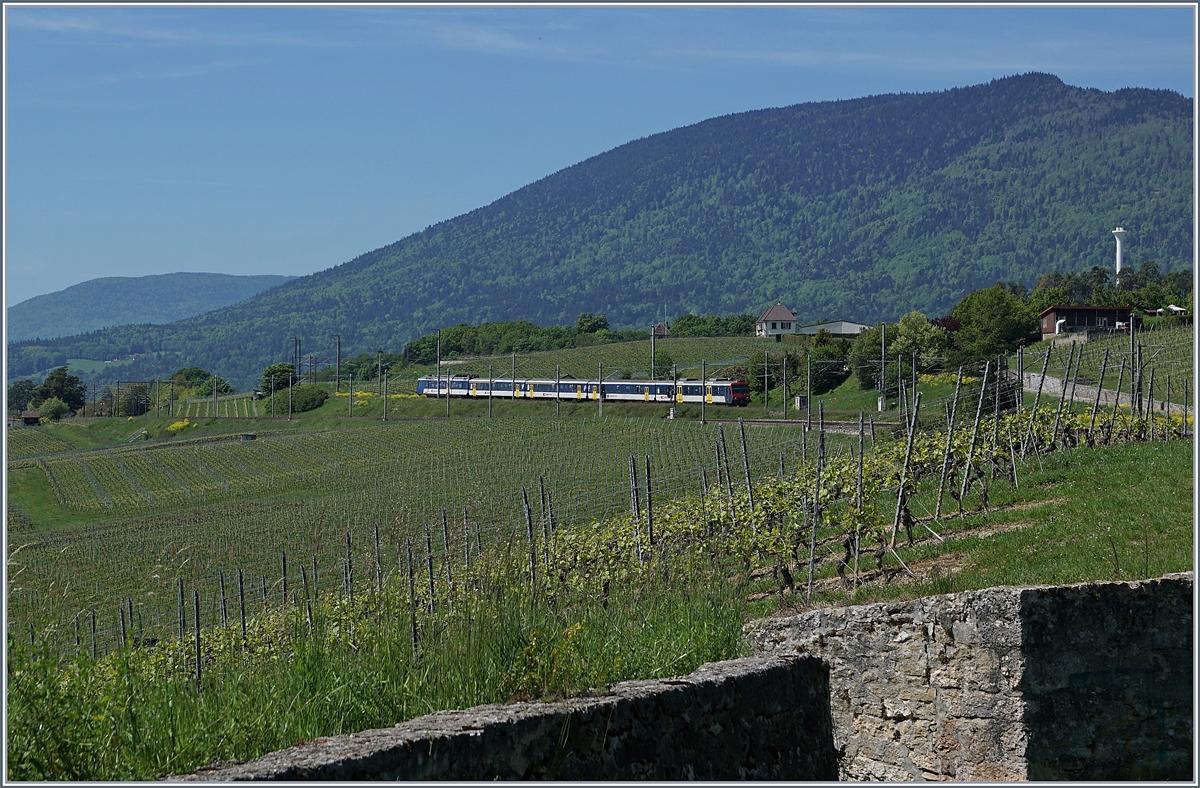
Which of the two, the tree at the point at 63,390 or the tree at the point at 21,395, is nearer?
the tree at the point at 21,395

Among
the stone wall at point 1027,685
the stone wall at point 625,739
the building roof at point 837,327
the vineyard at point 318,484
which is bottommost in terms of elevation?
the vineyard at point 318,484

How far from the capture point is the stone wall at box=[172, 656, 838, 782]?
374cm

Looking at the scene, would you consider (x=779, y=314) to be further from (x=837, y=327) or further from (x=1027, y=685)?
(x=1027, y=685)

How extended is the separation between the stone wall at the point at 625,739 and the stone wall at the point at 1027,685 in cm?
142

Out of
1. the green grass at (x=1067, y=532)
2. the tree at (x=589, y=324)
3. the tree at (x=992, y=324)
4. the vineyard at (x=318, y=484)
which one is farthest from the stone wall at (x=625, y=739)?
the tree at (x=589, y=324)

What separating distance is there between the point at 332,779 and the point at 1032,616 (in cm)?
491

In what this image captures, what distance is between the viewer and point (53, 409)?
93188 millimetres

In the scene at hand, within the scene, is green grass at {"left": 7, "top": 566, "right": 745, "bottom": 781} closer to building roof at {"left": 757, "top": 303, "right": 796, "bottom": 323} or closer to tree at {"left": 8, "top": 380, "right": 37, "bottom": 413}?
tree at {"left": 8, "top": 380, "right": 37, "bottom": 413}

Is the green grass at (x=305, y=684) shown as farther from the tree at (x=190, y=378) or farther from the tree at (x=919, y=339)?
the tree at (x=190, y=378)

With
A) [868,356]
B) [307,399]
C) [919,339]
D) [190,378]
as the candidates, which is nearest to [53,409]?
[307,399]

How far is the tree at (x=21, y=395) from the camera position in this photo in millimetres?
99125

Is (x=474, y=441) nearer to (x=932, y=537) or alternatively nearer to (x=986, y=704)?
(x=932, y=537)

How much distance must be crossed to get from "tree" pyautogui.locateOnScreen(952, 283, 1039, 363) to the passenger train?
485 inches

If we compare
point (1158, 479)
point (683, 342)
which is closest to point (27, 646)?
point (1158, 479)
